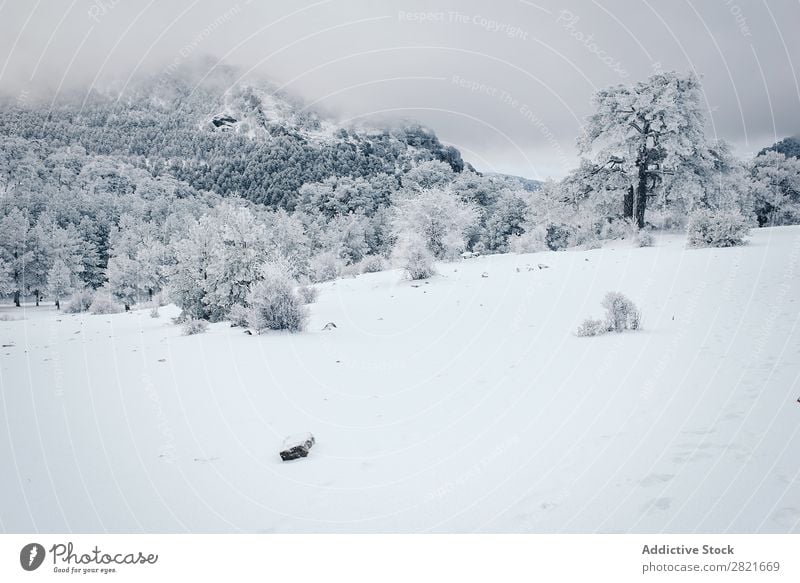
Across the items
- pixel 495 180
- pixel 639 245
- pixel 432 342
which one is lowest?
pixel 432 342

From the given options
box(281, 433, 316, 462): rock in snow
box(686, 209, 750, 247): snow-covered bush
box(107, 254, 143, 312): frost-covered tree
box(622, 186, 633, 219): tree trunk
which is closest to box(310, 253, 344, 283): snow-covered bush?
box(686, 209, 750, 247): snow-covered bush

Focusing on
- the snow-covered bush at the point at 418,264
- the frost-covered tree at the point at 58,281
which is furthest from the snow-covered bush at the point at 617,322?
the frost-covered tree at the point at 58,281

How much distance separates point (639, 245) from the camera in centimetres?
1462

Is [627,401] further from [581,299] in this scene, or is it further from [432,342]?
[581,299]

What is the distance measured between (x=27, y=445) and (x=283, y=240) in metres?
31.9

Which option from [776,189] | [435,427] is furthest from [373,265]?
[776,189]

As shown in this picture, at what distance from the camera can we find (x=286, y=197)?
247 ft

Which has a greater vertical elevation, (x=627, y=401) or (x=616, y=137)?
(x=616, y=137)

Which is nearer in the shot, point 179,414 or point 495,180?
point 179,414

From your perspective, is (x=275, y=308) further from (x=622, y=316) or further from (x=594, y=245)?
(x=594, y=245)

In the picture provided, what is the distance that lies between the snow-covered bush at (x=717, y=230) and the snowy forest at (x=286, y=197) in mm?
55

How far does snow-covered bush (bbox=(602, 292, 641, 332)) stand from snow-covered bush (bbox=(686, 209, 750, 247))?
8.36 meters

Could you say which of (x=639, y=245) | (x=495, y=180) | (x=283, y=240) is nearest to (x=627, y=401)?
A: (x=639, y=245)

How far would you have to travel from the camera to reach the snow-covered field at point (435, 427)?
2.66 meters
